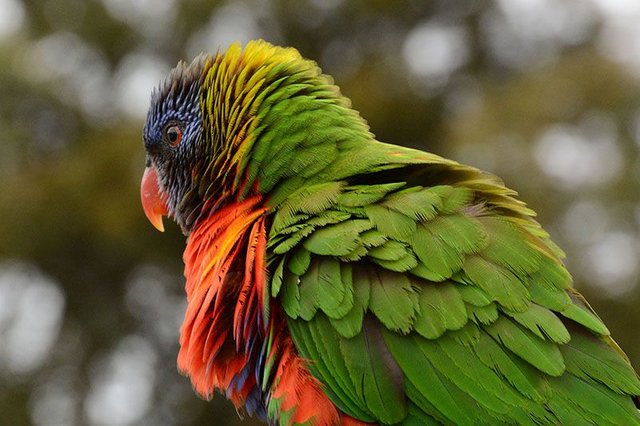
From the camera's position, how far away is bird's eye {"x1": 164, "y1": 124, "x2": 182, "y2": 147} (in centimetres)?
393

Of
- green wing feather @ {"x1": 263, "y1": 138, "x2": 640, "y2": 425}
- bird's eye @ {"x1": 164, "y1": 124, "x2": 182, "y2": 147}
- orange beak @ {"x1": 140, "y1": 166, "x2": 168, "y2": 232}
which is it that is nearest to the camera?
green wing feather @ {"x1": 263, "y1": 138, "x2": 640, "y2": 425}

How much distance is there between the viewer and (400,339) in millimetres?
2799

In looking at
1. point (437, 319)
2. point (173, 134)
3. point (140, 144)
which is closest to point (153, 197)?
point (173, 134)

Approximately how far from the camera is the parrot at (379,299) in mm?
2754

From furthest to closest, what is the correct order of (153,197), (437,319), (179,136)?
(153,197), (179,136), (437,319)

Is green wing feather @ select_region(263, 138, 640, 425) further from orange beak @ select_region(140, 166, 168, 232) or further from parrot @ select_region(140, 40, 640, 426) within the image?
orange beak @ select_region(140, 166, 168, 232)

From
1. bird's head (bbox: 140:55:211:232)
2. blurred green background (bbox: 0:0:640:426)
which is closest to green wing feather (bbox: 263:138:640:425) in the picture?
bird's head (bbox: 140:55:211:232)

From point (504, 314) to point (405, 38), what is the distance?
10.9 m

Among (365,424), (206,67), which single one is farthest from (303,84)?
(365,424)

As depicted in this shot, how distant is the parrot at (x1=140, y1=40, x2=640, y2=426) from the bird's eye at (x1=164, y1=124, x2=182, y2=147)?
51 centimetres

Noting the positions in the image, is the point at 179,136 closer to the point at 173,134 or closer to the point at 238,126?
the point at 173,134

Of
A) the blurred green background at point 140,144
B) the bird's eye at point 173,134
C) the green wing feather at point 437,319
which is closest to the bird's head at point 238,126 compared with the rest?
the bird's eye at point 173,134

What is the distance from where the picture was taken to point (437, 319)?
2.79 meters

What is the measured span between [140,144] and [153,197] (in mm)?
7950
